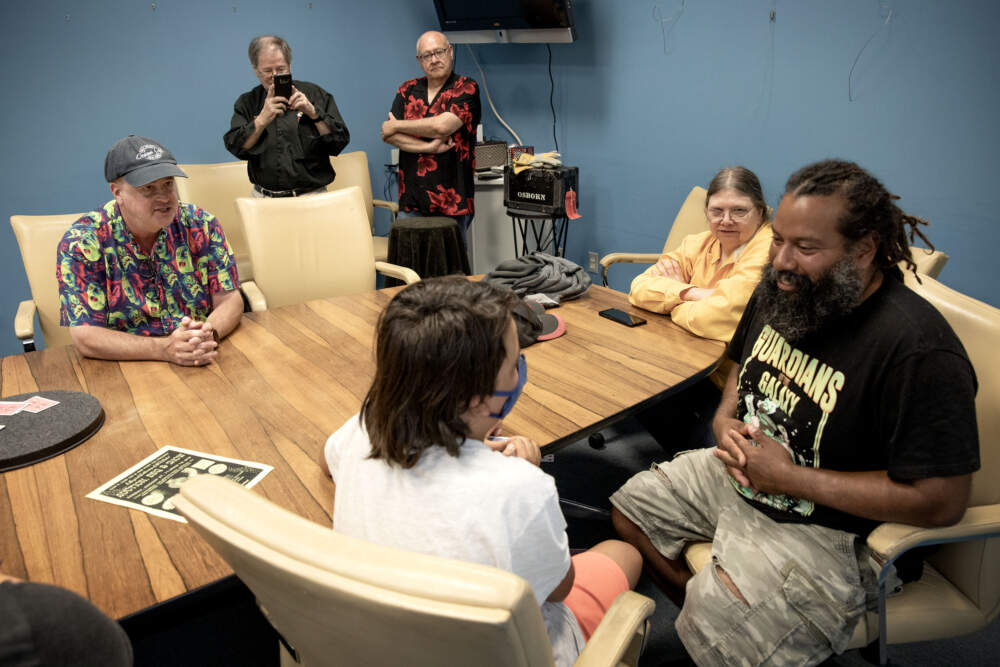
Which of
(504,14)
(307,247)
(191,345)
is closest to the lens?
(191,345)

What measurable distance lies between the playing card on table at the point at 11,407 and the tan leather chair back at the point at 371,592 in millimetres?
961

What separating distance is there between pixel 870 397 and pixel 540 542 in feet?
2.46

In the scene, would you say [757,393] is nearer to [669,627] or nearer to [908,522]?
[908,522]

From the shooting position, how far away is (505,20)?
13.4ft

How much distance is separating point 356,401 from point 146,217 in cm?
90

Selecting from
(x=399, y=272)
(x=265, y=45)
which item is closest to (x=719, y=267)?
(x=399, y=272)

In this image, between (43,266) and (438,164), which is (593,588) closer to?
(43,266)

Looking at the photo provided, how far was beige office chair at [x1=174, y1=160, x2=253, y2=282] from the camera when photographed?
3.48 m

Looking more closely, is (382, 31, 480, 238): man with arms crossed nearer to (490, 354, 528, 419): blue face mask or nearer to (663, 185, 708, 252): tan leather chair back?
(663, 185, 708, 252): tan leather chair back

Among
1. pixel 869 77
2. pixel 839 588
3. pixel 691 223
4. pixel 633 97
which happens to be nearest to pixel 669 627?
pixel 839 588

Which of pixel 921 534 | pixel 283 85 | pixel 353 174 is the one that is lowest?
pixel 921 534

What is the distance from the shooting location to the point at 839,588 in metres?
1.23

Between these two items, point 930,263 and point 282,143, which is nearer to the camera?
point 930,263

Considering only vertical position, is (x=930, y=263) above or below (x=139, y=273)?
below
